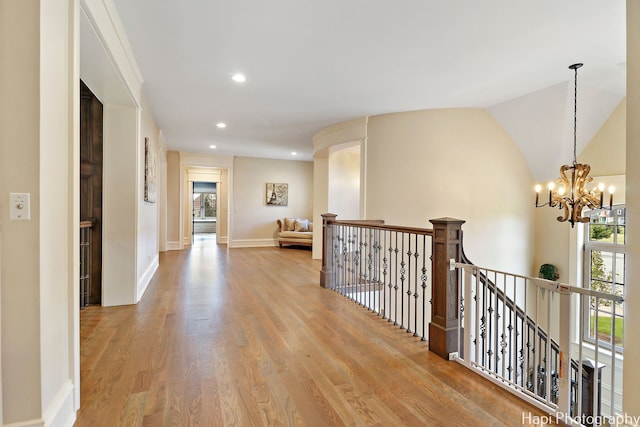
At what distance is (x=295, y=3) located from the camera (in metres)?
2.26

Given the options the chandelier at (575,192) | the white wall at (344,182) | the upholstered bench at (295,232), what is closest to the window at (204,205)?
the upholstered bench at (295,232)

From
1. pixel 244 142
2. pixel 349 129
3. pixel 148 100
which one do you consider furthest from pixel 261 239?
pixel 148 100

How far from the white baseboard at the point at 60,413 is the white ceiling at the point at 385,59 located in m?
2.49

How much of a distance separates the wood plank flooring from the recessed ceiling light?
2570mm

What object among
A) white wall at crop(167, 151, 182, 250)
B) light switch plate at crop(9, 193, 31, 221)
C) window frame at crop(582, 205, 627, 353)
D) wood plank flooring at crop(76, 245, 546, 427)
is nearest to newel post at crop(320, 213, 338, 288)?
wood plank flooring at crop(76, 245, 546, 427)

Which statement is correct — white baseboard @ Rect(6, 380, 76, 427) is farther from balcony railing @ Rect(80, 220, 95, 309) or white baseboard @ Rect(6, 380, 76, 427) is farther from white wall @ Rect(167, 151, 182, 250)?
white wall @ Rect(167, 151, 182, 250)

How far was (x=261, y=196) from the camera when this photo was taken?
29.4ft

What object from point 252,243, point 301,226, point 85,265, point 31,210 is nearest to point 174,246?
point 252,243

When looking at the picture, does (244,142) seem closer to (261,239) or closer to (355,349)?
(261,239)

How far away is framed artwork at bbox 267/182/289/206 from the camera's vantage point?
901cm

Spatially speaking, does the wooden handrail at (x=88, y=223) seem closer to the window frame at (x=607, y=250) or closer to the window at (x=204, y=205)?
the window frame at (x=607, y=250)

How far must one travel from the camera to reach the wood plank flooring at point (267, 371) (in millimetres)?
1659

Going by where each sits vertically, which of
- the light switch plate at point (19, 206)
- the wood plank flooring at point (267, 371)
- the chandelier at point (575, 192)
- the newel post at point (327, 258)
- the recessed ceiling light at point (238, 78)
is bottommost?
the wood plank flooring at point (267, 371)

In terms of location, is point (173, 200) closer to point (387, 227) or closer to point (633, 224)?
point (387, 227)
